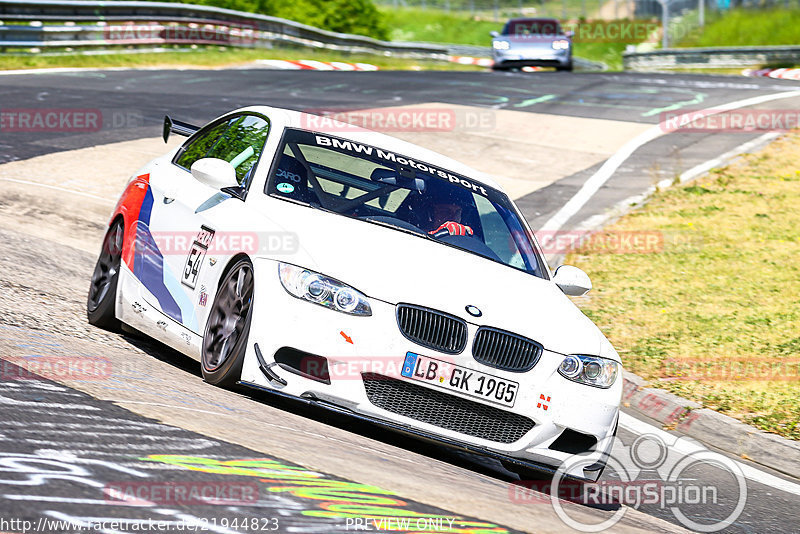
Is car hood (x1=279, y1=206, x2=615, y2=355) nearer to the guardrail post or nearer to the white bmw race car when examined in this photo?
the white bmw race car

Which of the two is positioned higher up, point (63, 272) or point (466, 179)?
point (466, 179)

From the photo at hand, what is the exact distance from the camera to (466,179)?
747 cm

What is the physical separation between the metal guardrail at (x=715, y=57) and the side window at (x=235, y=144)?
29720mm

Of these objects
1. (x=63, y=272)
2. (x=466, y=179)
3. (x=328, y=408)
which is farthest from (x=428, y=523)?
(x=63, y=272)

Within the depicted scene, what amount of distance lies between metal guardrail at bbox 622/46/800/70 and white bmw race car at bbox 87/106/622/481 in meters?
29.9

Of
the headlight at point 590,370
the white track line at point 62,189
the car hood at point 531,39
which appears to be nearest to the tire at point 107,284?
the headlight at point 590,370

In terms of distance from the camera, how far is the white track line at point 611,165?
14188mm

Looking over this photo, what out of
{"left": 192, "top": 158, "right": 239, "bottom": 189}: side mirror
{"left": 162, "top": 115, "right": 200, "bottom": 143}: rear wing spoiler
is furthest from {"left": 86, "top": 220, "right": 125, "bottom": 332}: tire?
{"left": 192, "top": 158, "right": 239, "bottom": 189}: side mirror

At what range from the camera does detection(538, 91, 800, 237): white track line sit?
14188 millimetres

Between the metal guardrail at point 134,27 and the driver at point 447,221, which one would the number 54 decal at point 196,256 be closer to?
the driver at point 447,221

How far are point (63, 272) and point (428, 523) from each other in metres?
5.78

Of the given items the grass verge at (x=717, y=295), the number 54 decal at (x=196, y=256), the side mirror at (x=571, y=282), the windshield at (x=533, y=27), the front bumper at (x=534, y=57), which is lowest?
the grass verge at (x=717, y=295)

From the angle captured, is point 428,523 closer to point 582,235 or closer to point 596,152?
point 582,235

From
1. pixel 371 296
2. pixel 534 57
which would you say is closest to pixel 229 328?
pixel 371 296
